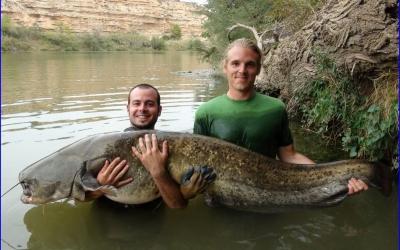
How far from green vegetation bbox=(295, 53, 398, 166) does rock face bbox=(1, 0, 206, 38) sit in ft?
185

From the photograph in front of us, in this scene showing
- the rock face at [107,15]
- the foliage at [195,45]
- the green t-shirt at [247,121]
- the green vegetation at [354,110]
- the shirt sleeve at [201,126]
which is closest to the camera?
the green t-shirt at [247,121]

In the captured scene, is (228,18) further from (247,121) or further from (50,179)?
(50,179)

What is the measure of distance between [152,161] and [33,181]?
3.40 ft

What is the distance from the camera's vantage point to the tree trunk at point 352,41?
219 inches

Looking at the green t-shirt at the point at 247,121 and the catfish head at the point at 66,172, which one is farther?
the green t-shirt at the point at 247,121

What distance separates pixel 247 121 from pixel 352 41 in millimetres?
2947

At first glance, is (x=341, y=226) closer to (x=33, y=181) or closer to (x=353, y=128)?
(x=353, y=128)

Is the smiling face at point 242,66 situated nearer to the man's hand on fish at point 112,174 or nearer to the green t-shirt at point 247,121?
the green t-shirt at point 247,121

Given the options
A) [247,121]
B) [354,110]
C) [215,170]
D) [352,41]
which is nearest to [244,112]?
[247,121]

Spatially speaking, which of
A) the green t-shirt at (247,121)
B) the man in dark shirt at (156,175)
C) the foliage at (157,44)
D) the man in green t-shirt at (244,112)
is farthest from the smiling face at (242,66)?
the foliage at (157,44)

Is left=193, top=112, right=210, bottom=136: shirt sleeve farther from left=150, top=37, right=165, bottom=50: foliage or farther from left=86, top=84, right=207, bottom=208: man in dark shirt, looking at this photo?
left=150, top=37, right=165, bottom=50: foliage

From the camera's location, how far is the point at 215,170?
3.60 metres

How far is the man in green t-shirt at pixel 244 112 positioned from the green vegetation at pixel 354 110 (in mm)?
1599

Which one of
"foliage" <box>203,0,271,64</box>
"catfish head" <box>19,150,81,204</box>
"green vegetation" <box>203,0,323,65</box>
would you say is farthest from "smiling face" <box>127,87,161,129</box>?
"foliage" <box>203,0,271,64</box>
